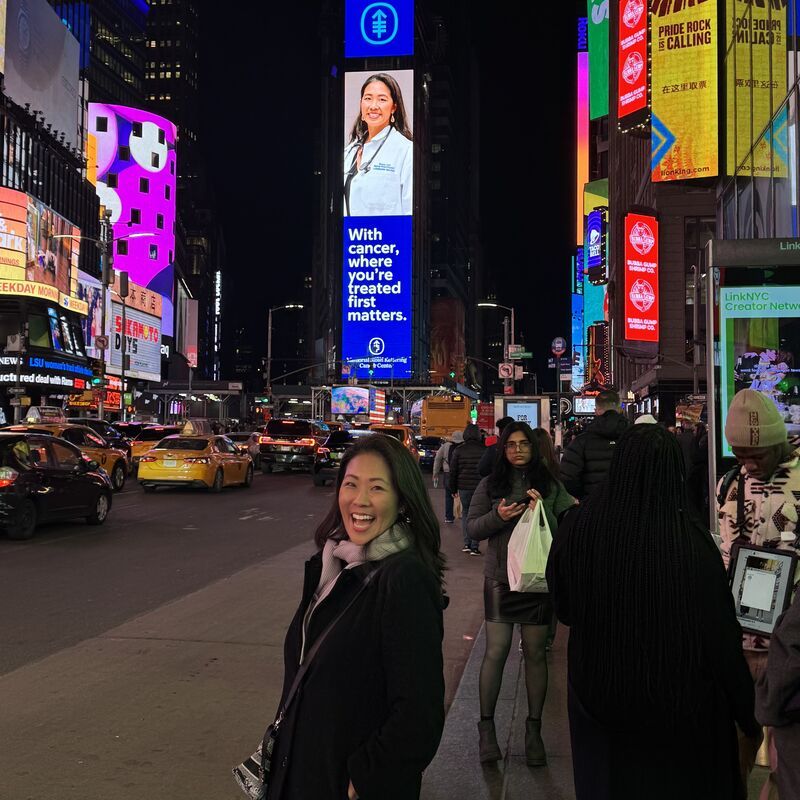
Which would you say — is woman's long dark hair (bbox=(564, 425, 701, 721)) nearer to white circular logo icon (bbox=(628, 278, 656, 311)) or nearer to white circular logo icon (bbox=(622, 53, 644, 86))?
white circular logo icon (bbox=(622, 53, 644, 86))

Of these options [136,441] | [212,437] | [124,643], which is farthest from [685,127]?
[136,441]

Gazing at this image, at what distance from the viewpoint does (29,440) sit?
50.6 feet

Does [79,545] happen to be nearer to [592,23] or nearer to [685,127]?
[685,127]

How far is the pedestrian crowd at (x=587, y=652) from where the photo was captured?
232 cm

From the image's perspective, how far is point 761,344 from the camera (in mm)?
7938

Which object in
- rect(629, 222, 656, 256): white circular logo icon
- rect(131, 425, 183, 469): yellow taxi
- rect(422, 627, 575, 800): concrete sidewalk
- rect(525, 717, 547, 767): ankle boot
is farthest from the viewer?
rect(629, 222, 656, 256): white circular logo icon

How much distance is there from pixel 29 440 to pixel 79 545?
8.11ft

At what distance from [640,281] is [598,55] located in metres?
35.6

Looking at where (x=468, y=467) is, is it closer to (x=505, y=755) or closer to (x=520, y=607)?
(x=520, y=607)

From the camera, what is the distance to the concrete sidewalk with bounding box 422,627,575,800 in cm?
461

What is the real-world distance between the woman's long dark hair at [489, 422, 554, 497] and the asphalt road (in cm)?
400

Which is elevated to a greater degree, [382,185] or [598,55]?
[598,55]

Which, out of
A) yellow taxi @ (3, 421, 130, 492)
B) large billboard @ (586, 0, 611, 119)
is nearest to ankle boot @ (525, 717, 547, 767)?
yellow taxi @ (3, 421, 130, 492)

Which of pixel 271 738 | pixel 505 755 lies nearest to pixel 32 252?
pixel 505 755
